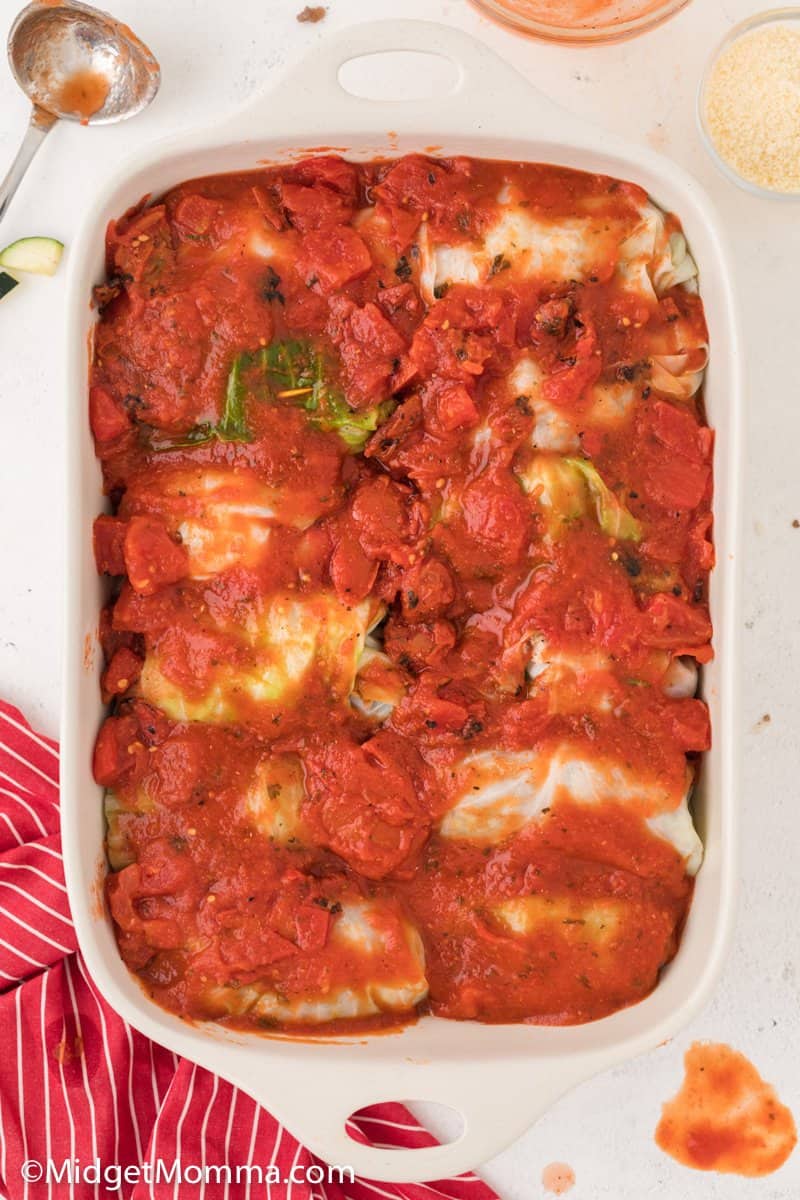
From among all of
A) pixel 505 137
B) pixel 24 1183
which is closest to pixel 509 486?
pixel 505 137

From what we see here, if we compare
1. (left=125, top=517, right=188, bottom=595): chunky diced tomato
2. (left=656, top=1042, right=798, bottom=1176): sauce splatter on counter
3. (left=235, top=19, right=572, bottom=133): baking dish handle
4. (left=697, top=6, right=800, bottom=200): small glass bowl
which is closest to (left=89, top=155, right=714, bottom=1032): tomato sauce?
(left=125, top=517, right=188, bottom=595): chunky diced tomato

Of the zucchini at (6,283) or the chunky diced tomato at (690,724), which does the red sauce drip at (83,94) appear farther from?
the chunky diced tomato at (690,724)

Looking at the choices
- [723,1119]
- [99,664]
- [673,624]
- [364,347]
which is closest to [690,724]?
[673,624]

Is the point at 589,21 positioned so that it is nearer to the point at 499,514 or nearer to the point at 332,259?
the point at 332,259

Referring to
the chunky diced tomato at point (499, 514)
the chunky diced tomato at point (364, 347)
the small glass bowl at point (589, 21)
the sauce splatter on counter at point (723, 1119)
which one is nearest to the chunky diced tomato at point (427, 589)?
the chunky diced tomato at point (499, 514)

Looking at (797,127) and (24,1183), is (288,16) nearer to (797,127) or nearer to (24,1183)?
(797,127)

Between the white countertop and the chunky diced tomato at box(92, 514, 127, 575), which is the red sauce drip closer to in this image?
the white countertop
